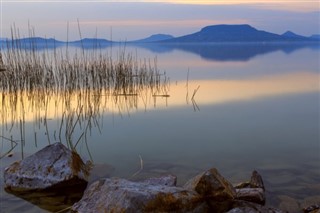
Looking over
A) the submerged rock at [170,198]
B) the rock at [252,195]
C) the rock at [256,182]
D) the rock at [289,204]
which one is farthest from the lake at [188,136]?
the submerged rock at [170,198]

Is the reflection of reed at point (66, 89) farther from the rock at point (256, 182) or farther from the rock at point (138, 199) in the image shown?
the rock at point (138, 199)

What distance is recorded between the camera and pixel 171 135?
24.7ft

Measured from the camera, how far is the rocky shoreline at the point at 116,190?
3.45 metres

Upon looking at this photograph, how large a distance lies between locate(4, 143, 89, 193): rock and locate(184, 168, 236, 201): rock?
1610 mm

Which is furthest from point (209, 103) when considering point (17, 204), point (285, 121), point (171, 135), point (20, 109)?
point (17, 204)

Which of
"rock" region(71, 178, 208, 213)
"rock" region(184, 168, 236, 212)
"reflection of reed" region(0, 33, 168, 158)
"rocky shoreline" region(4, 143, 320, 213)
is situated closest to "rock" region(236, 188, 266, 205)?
"rocky shoreline" region(4, 143, 320, 213)

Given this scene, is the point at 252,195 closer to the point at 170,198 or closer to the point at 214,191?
the point at 214,191

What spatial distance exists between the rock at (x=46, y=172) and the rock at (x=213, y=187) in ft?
5.28

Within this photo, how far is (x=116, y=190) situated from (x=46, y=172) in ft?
5.06

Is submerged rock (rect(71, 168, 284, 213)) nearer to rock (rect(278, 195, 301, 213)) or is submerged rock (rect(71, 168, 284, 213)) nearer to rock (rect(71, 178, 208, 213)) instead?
rock (rect(71, 178, 208, 213))

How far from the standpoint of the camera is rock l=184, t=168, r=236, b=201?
3.73 meters

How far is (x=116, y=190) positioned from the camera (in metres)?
3.54

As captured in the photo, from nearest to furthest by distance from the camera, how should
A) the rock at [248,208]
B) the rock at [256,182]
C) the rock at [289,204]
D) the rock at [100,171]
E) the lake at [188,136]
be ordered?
1. the rock at [248,208]
2. the rock at [289,204]
3. the rock at [256,182]
4. the rock at [100,171]
5. the lake at [188,136]

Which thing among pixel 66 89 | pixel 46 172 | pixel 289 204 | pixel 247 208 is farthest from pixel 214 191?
pixel 66 89
